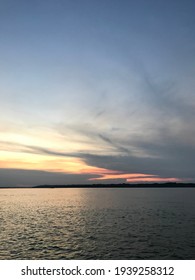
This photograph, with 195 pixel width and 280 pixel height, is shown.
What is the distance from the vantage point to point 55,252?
42188mm

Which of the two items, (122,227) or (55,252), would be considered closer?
(55,252)

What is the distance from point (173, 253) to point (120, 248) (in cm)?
814

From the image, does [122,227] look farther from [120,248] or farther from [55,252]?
[55,252]

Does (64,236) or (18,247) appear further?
(64,236)
